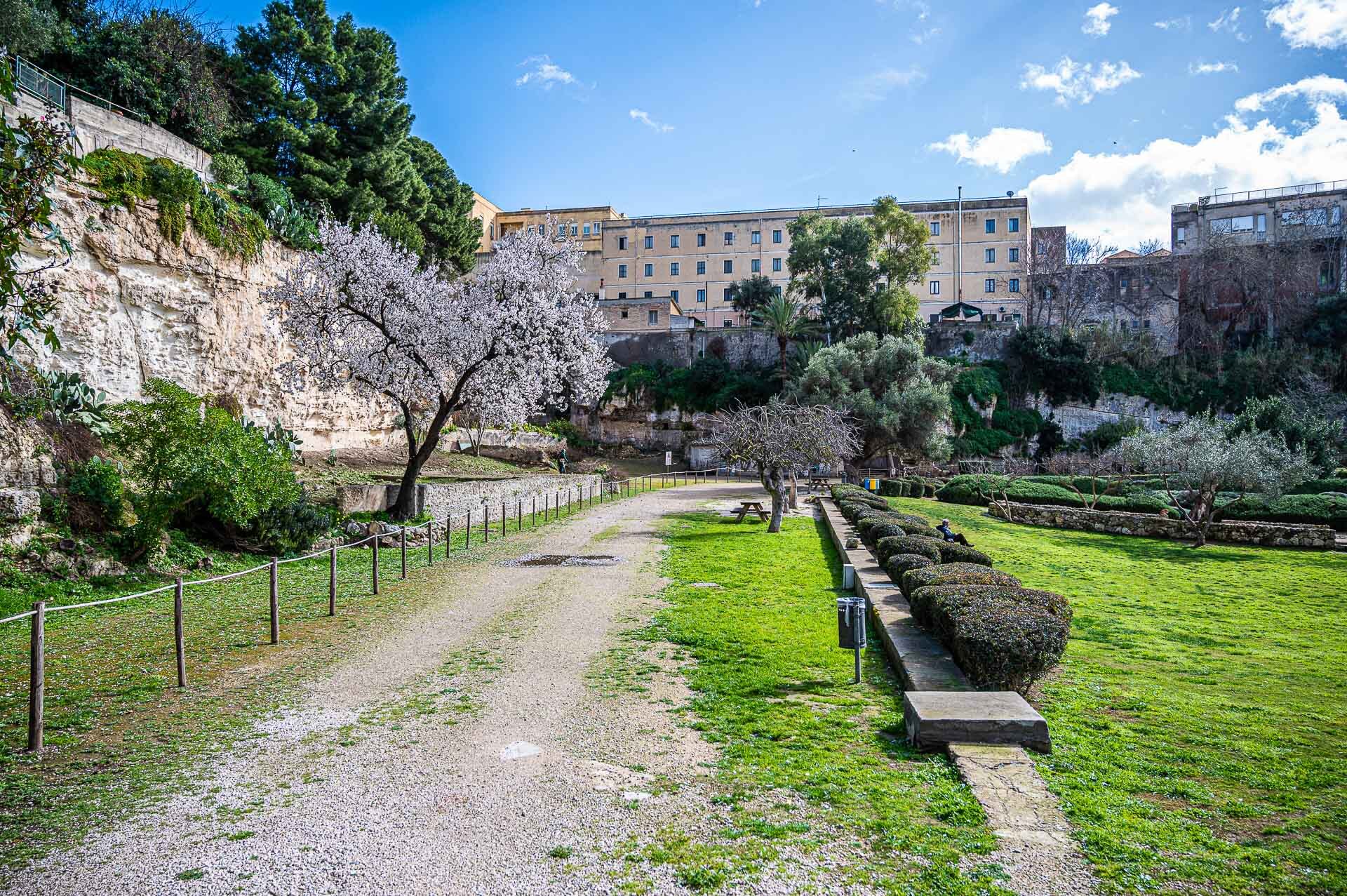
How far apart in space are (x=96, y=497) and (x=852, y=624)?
13.3 metres

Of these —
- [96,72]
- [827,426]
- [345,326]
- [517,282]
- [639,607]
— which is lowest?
[639,607]

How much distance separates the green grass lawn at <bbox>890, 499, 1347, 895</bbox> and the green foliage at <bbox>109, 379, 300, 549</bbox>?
13.5 meters

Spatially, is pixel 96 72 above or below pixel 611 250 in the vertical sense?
below

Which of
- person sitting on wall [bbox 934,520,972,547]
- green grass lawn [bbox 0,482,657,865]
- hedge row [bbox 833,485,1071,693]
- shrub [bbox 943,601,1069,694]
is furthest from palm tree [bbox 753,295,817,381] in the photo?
shrub [bbox 943,601,1069,694]

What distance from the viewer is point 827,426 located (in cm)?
2269

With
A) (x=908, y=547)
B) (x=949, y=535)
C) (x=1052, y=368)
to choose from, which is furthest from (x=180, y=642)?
(x=1052, y=368)

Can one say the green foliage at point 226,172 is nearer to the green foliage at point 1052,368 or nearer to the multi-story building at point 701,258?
the multi-story building at point 701,258

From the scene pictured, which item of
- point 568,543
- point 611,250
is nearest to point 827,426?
point 568,543

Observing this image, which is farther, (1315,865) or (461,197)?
(461,197)

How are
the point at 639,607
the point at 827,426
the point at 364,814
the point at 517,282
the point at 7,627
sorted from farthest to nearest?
the point at 827,426, the point at 517,282, the point at 639,607, the point at 7,627, the point at 364,814

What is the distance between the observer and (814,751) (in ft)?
19.0

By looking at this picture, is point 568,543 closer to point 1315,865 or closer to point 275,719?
point 275,719

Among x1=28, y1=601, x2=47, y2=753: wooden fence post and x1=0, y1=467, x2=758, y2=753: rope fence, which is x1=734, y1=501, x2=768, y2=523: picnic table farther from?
x1=28, y1=601, x2=47, y2=753: wooden fence post

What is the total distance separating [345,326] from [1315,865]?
20.1 meters
